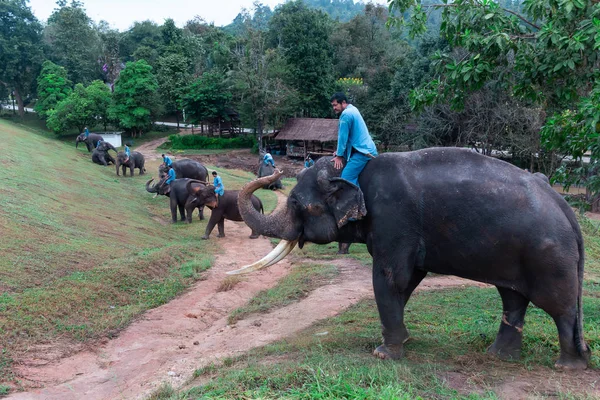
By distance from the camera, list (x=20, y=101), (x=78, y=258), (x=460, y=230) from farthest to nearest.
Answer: (x=20, y=101), (x=78, y=258), (x=460, y=230)

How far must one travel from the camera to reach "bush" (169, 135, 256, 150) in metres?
44.7

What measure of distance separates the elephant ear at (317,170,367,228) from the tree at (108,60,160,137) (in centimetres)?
3960

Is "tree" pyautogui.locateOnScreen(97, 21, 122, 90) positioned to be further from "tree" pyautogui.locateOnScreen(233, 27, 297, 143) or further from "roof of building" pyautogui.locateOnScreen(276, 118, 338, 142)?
"roof of building" pyautogui.locateOnScreen(276, 118, 338, 142)

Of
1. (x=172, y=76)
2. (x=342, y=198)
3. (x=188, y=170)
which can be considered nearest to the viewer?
(x=342, y=198)

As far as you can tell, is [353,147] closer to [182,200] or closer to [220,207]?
[220,207]

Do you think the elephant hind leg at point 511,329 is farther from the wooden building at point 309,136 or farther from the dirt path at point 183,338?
the wooden building at point 309,136

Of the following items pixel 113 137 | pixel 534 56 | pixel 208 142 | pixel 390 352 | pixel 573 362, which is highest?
pixel 534 56

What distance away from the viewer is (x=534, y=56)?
8.06 meters

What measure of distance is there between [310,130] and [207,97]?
1040 cm

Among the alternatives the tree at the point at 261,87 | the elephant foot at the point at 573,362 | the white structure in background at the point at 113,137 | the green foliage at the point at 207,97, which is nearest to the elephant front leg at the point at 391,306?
the elephant foot at the point at 573,362

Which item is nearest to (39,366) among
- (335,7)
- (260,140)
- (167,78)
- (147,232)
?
(147,232)

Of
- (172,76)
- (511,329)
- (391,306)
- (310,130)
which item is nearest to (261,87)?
(310,130)

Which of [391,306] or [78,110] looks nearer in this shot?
[391,306]

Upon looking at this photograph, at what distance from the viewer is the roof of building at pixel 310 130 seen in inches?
1510
